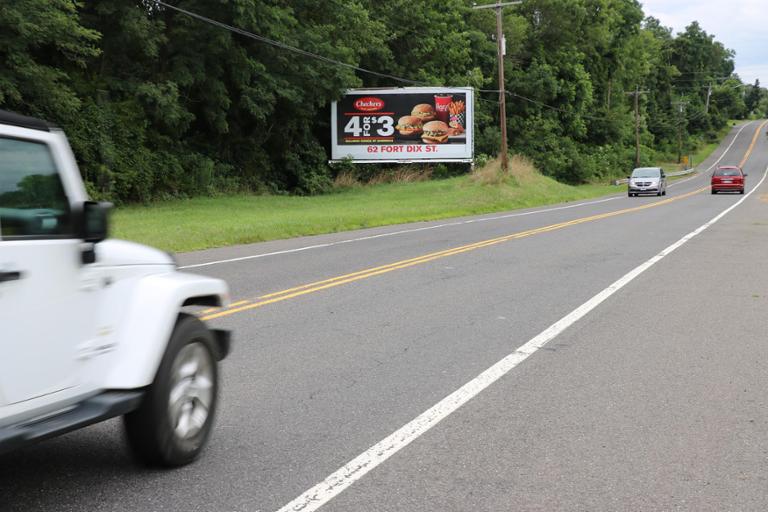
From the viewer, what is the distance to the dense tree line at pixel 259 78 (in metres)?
31.5

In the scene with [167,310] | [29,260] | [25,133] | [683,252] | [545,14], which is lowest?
[683,252]

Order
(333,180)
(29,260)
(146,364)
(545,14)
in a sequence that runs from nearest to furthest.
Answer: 1. (29,260)
2. (146,364)
3. (333,180)
4. (545,14)

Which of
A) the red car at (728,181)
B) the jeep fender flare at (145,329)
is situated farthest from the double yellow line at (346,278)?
the red car at (728,181)

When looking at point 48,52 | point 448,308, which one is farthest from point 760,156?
point 448,308

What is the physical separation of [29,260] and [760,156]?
116723mm

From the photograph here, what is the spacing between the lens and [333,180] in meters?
50.8

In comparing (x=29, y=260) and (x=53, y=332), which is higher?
(x=29, y=260)

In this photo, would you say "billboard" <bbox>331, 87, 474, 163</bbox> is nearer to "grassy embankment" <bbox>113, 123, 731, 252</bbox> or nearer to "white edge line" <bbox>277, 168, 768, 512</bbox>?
"grassy embankment" <bbox>113, 123, 731, 252</bbox>

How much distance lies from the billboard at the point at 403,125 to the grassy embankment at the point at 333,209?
2.16 metres

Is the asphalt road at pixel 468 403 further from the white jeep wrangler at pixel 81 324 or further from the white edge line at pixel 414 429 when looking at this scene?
the white jeep wrangler at pixel 81 324

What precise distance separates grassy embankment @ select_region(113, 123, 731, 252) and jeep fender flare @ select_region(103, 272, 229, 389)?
1248 centimetres

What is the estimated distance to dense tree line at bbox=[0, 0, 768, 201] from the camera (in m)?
31.5

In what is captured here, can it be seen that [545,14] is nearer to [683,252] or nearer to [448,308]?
[683,252]

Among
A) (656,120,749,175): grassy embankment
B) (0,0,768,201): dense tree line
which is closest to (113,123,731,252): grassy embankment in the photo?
(0,0,768,201): dense tree line
